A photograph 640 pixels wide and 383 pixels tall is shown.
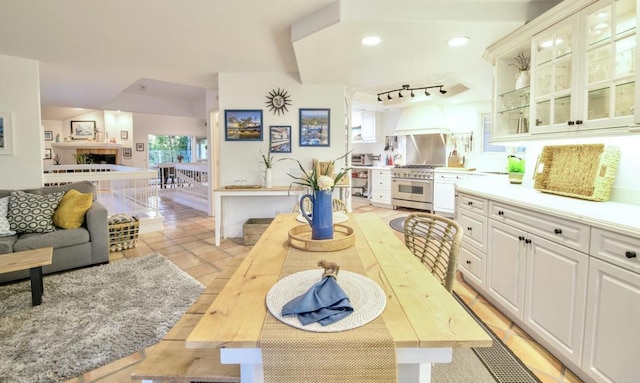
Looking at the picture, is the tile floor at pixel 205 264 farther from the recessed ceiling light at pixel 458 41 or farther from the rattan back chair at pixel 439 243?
the recessed ceiling light at pixel 458 41

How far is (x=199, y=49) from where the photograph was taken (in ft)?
10.8

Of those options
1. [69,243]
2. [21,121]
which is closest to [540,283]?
[69,243]

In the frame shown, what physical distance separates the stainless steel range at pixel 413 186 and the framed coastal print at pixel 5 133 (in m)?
5.84

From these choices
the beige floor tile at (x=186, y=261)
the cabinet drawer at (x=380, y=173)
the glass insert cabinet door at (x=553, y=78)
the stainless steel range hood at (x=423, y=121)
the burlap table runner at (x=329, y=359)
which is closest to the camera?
the burlap table runner at (x=329, y=359)

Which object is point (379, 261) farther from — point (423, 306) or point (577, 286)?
point (577, 286)

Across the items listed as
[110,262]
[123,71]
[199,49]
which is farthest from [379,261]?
[123,71]

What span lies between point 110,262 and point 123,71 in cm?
244

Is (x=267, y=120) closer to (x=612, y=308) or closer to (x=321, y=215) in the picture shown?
(x=321, y=215)

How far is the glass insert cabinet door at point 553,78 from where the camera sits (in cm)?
211

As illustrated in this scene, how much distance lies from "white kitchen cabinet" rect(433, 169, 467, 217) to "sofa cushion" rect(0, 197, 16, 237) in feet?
19.3

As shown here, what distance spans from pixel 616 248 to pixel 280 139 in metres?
3.59

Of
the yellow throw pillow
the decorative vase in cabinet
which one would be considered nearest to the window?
the yellow throw pillow

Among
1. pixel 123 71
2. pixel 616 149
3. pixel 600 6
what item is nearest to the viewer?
pixel 600 6

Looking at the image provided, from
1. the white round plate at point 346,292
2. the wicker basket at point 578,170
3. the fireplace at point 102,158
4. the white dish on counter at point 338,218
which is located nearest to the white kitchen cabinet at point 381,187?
the wicker basket at point 578,170
